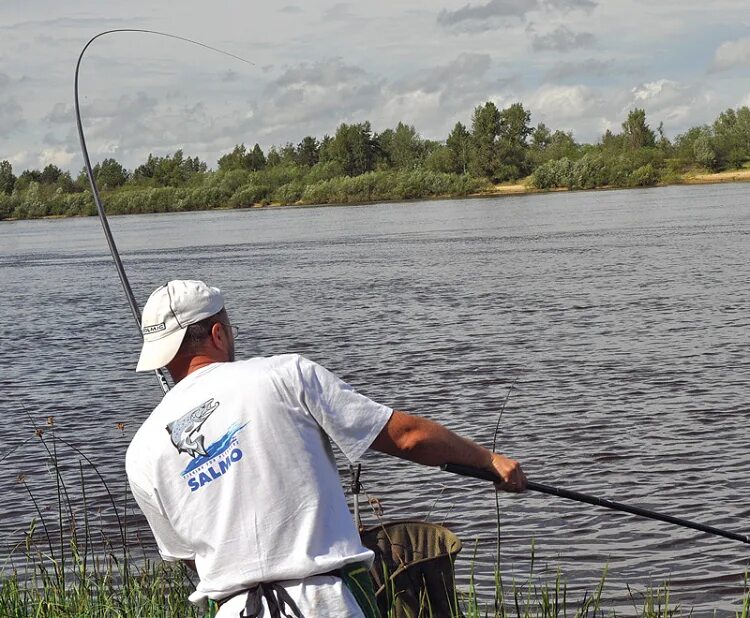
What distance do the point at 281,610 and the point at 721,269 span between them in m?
24.3

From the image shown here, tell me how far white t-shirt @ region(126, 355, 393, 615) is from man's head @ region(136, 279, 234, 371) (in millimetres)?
136

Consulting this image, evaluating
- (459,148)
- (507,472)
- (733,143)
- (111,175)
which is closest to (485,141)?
(459,148)

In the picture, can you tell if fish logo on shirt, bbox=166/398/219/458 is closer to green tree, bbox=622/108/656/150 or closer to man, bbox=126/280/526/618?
man, bbox=126/280/526/618

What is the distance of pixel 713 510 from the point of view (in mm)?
8930

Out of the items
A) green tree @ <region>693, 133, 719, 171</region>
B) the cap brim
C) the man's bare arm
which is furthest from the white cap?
green tree @ <region>693, 133, 719, 171</region>

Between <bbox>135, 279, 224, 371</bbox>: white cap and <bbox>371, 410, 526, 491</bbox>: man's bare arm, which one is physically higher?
<bbox>135, 279, 224, 371</bbox>: white cap

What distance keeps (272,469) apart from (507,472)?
2.34 feet

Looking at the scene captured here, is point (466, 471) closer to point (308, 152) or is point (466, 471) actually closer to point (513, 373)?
point (513, 373)

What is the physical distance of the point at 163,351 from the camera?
3.48 m

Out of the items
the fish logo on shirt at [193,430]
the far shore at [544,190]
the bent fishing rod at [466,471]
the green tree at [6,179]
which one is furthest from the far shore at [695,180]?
the fish logo on shirt at [193,430]

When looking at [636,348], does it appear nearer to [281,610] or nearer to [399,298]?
[399,298]

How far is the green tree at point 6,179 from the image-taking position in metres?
123

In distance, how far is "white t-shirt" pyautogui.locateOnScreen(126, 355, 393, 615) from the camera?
328 centimetres

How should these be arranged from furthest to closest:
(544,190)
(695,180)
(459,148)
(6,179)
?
(6,179) → (459,148) → (695,180) → (544,190)
